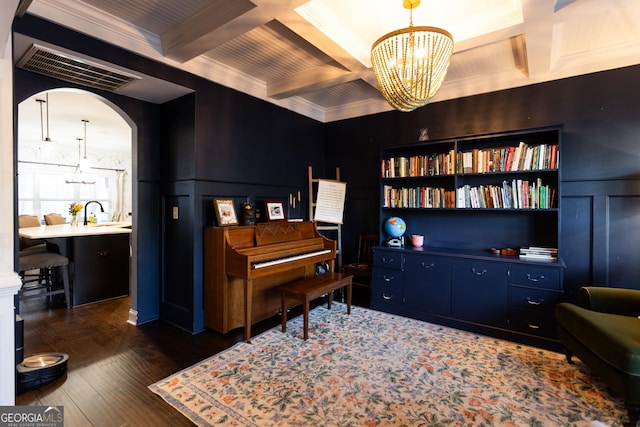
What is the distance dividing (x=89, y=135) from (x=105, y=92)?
4208mm

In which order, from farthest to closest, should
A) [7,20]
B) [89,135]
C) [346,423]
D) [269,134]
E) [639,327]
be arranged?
1. [89,135]
2. [269,134]
3. [639,327]
4. [346,423]
5. [7,20]

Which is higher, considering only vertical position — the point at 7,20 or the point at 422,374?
the point at 7,20

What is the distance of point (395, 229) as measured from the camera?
3.67 metres

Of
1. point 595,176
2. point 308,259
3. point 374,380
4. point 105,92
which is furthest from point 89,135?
point 595,176

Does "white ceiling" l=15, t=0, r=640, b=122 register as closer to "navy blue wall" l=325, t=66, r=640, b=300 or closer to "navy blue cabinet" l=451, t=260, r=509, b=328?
"navy blue wall" l=325, t=66, r=640, b=300

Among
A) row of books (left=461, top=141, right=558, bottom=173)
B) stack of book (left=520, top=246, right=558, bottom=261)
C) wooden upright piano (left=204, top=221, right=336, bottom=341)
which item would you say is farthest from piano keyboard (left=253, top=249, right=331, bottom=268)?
stack of book (left=520, top=246, right=558, bottom=261)

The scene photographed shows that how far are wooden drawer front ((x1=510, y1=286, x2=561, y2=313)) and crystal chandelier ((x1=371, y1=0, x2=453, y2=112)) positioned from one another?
2110 millimetres

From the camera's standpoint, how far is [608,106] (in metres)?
2.81

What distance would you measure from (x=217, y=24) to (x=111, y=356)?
2.79m

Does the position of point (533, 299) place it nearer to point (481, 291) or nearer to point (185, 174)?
point (481, 291)

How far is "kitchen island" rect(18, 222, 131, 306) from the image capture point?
3734 mm

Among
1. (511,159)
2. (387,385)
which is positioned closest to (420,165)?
(511,159)

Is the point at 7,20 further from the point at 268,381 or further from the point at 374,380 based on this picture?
the point at 374,380

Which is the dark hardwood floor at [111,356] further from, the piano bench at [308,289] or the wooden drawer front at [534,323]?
the wooden drawer front at [534,323]
